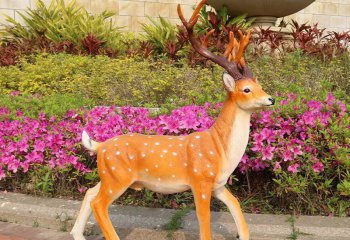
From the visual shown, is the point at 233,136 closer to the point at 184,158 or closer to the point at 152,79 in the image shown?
the point at 184,158

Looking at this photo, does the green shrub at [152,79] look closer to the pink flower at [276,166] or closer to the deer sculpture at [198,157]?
the pink flower at [276,166]

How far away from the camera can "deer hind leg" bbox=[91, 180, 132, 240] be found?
3.26 metres

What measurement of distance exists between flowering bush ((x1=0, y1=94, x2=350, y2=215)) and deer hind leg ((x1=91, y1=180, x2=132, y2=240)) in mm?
1259

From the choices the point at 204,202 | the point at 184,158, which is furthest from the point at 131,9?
the point at 204,202

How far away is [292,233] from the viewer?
374 cm

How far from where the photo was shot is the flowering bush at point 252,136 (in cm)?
417

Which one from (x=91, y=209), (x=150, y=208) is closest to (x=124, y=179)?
(x=91, y=209)

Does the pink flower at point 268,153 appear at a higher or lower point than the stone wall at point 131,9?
lower

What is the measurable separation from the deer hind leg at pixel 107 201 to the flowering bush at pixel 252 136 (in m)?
1.26

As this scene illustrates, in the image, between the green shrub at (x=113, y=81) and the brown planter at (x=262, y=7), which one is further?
the brown planter at (x=262, y=7)

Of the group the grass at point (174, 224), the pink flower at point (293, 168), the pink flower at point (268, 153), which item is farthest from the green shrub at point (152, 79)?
the grass at point (174, 224)

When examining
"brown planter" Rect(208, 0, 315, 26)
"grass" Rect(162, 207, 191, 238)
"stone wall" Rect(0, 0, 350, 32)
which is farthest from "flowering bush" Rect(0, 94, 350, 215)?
"stone wall" Rect(0, 0, 350, 32)

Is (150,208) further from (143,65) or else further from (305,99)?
(143,65)

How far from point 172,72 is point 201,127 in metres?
2.99
